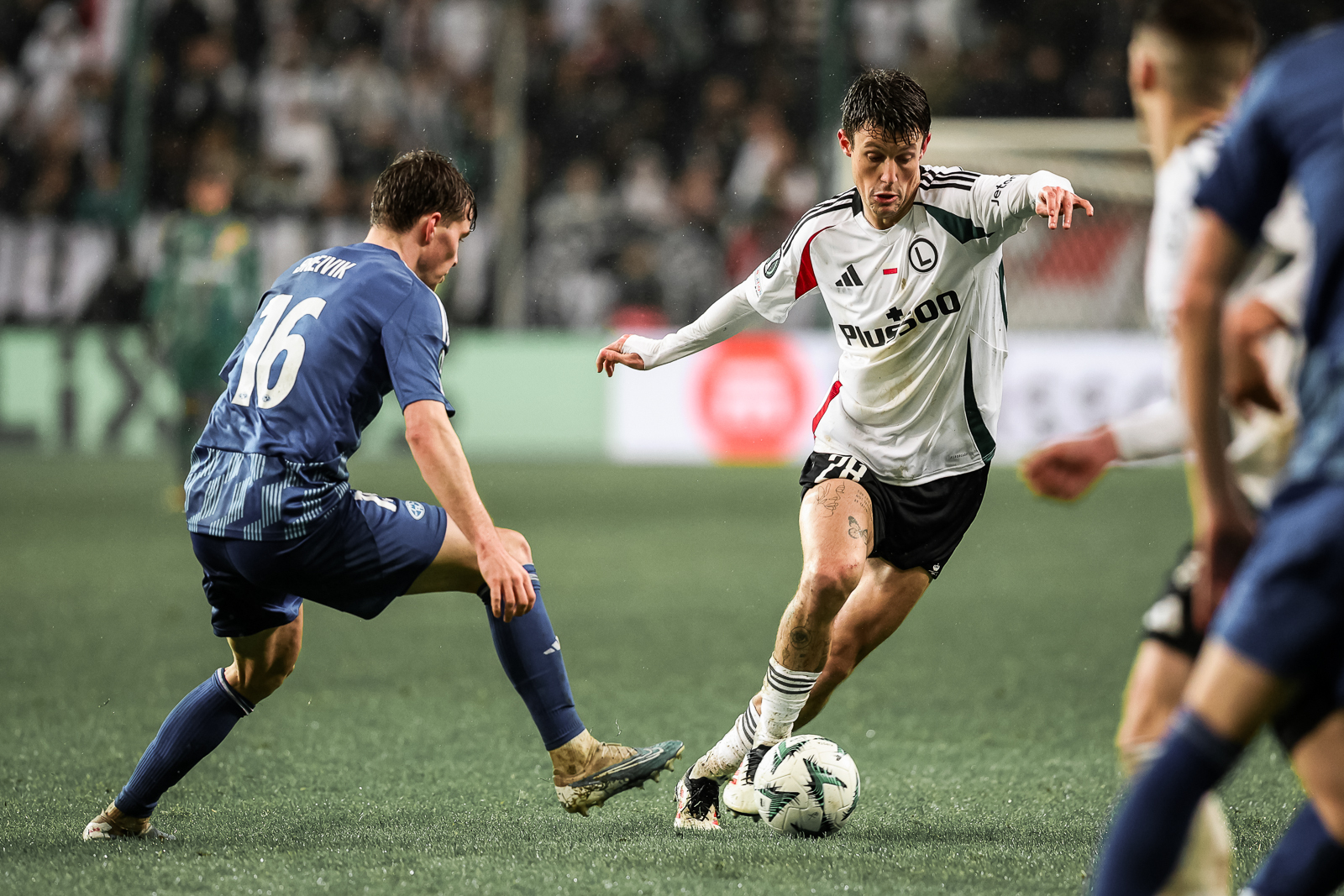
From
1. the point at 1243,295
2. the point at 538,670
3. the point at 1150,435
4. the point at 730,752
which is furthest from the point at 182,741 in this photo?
the point at 1243,295

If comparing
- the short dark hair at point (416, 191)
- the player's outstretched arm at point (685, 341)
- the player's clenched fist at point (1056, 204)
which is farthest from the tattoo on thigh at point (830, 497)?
the short dark hair at point (416, 191)

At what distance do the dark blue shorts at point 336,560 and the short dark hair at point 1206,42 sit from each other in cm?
204

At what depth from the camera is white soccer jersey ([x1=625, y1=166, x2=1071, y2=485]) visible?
4355 mm

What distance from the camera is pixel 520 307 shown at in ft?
54.4

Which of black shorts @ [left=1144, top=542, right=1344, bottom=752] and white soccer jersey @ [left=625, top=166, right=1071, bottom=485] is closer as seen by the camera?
black shorts @ [left=1144, top=542, right=1344, bottom=752]

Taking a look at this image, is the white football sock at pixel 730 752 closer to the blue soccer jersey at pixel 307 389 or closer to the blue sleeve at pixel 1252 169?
the blue soccer jersey at pixel 307 389

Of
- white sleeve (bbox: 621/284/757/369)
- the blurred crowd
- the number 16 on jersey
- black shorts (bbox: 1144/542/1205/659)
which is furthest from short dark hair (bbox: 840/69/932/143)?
the blurred crowd

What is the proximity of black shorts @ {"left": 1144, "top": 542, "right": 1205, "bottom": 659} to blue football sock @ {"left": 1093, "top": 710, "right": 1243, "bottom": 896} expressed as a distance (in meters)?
0.39

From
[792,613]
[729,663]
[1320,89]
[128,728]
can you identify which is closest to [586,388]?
[729,663]

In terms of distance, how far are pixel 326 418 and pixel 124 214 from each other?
1403 cm

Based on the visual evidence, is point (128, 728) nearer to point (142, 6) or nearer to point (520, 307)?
point (520, 307)

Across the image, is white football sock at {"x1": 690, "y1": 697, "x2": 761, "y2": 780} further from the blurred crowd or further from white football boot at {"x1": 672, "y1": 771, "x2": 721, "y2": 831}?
the blurred crowd

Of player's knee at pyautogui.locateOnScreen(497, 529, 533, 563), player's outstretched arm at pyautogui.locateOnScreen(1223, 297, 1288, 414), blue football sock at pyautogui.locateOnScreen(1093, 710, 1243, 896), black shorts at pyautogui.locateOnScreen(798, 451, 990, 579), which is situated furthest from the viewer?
black shorts at pyautogui.locateOnScreen(798, 451, 990, 579)

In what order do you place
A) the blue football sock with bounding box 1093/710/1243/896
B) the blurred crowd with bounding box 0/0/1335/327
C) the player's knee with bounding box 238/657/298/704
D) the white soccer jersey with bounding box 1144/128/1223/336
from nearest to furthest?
the blue football sock with bounding box 1093/710/1243/896, the white soccer jersey with bounding box 1144/128/1223/336, the player's knee with bounding box 238/657/298/704, the blurred crowd with bounding box 0/0/1335/327
